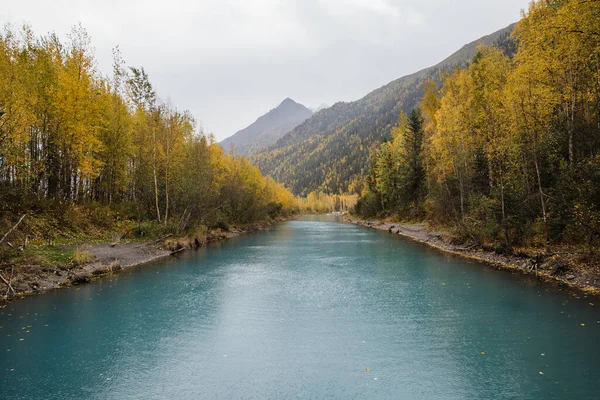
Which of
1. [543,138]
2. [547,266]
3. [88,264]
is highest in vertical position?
[543,138]

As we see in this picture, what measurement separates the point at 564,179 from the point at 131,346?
19.5m

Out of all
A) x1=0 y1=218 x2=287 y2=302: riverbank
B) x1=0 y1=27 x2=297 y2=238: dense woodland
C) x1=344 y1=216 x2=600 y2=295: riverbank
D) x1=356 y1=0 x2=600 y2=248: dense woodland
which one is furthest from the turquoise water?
x1=0 y1=27 x2=297 y2=238: dense woodland

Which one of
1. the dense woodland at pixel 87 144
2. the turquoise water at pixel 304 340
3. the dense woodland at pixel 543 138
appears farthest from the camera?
the dense woodland at pixel 87 144

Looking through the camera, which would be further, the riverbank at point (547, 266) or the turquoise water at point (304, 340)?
the riverbank at point (547, 266)

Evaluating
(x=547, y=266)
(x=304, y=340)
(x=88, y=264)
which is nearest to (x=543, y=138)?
(x=547, y=266)

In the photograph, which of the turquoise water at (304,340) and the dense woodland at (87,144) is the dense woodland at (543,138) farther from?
the dense woodland at (87,144)

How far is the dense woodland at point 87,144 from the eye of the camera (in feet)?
67.0

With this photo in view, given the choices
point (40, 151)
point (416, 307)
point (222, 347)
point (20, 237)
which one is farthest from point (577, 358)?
point (40, 151)

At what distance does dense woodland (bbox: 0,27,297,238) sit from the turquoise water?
9429 mm

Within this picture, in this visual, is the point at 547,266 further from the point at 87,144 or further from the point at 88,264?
the point at 87,144

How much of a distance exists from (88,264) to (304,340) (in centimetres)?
1501

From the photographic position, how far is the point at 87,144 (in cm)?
2627

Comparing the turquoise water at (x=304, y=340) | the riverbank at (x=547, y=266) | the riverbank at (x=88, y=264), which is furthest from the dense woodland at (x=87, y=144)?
the riverbank at (x=547, y=266)

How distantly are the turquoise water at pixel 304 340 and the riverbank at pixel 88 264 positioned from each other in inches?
45.8
